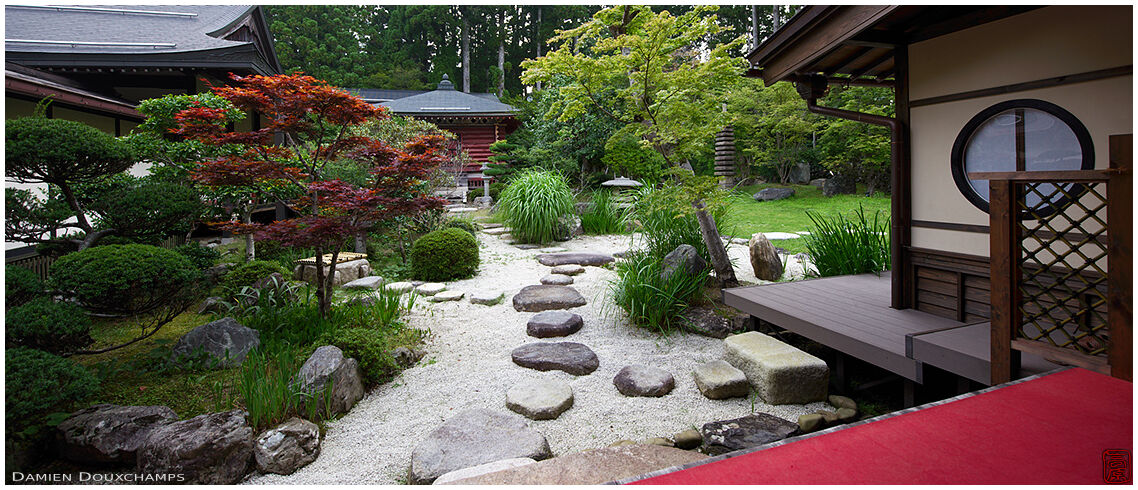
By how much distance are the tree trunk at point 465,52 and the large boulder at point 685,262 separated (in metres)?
21.4

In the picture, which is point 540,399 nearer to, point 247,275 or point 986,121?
point 986,121

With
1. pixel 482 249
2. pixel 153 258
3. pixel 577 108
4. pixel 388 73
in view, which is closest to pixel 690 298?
pixel 577 108

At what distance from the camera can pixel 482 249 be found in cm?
820

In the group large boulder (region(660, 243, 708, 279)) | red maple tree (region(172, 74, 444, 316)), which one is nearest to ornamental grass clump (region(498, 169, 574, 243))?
large boulder (region(660, 243, 708, 279))

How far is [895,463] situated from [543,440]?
4.81 feet

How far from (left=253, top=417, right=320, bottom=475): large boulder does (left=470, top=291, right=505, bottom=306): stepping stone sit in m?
2.80

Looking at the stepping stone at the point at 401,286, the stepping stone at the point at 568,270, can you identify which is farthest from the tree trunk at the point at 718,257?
the stepping stone at the point at 401,286

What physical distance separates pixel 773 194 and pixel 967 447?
42.4ft

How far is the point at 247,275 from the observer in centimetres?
473

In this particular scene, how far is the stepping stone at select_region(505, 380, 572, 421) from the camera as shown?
2.91 m

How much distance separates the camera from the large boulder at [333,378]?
2.86m

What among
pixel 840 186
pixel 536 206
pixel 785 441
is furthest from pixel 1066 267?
pixel 840 186

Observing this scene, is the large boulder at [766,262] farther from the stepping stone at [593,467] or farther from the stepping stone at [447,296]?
the stepping stone at [593,467]

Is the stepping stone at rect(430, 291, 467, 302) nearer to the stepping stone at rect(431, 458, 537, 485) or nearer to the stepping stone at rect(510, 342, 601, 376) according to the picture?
the stepping stone at rect(510, 342, 601, 376)
